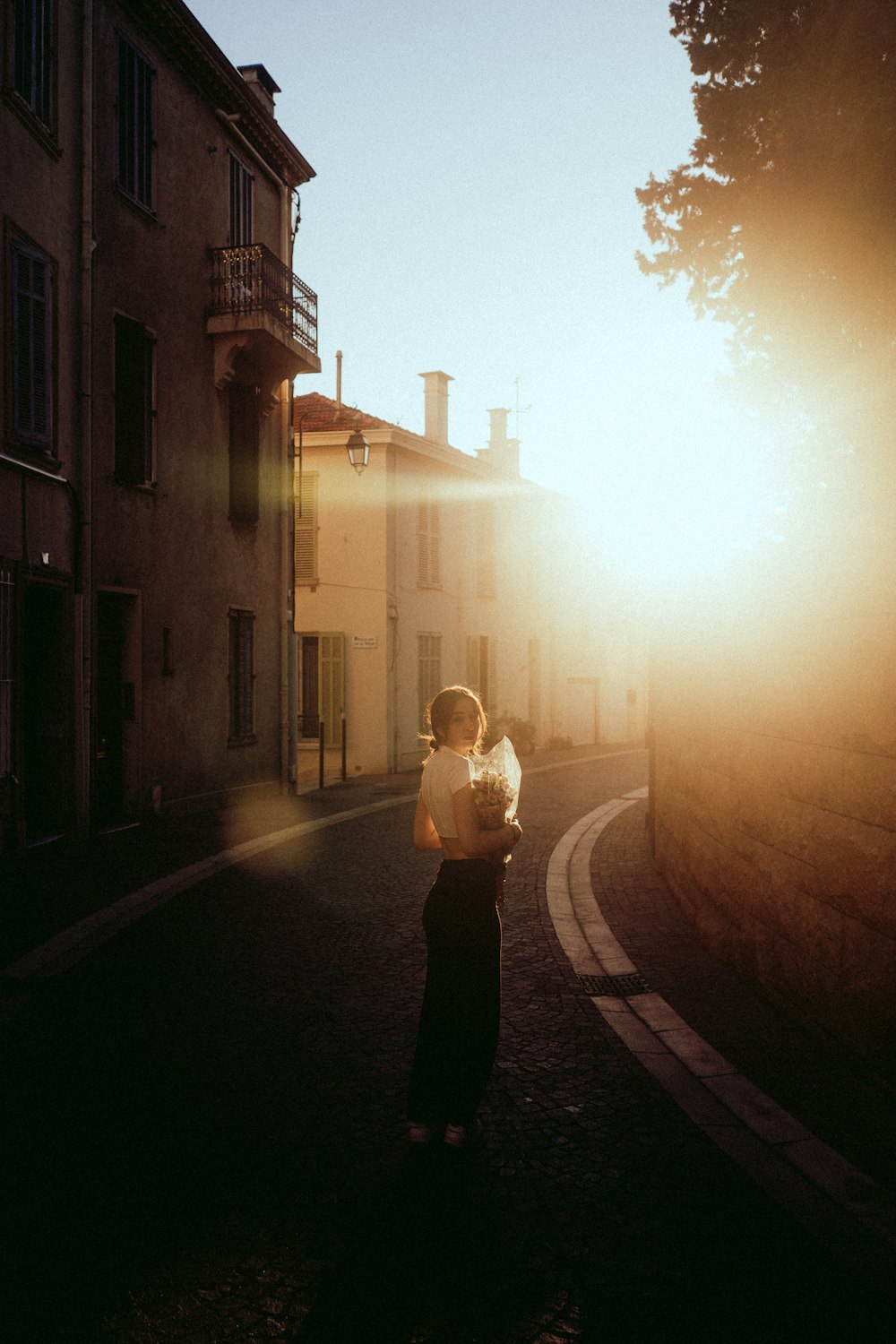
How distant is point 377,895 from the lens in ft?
29.6

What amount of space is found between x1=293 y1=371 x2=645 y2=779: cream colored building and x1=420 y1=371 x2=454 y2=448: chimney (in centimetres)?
3

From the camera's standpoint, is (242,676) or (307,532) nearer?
(242,676)

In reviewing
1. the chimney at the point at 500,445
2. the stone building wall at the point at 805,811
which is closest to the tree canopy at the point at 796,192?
the stone building wall at the point at 805,811

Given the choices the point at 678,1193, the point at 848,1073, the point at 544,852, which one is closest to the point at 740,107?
the point at 544,852

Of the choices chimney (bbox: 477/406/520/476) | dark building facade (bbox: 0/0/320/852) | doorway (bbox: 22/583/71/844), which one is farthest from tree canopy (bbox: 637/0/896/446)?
chimney (bbox: 477/406/520/476)

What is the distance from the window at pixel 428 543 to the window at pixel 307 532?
2606 millimetres

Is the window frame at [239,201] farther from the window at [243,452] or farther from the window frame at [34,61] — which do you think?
the window frame at [34,61]

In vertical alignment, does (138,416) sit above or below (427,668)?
above

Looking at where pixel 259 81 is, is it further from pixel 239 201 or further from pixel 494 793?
pixel 494 793

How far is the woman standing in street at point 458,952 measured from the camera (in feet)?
13.1

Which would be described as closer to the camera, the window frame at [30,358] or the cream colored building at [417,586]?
the window frame at [30,358]

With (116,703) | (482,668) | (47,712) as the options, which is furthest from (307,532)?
(47,712)

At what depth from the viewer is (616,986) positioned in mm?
6375

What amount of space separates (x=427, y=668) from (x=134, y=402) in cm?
1371
